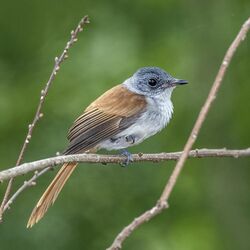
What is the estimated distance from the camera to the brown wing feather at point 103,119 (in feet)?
17.4

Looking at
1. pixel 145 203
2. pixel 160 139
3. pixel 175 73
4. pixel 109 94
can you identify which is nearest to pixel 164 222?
pixel 145 203

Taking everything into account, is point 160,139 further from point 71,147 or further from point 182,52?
point 71,147

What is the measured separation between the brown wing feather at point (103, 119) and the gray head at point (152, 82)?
28cm

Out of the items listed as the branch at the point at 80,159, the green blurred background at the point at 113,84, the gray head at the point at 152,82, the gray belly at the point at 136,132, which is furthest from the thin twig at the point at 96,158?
the green blurred background at the point at 113,84

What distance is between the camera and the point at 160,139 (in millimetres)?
8086

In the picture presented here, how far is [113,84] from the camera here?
830 cm

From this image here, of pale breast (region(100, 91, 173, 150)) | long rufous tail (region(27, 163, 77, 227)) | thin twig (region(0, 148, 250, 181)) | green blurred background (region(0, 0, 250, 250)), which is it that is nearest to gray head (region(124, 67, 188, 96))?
pale breast (region(100, 91, 173, 150))

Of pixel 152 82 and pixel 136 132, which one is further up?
pixel 152 82

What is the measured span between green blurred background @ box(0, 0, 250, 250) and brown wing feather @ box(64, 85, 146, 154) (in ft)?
7.39

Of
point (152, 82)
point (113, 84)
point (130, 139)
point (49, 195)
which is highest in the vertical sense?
point (113, 84)

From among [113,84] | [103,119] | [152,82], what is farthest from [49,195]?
[113,84]

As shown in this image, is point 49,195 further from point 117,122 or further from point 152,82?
point 152,82

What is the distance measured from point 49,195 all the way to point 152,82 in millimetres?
1660

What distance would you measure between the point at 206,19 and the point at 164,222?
272cm
